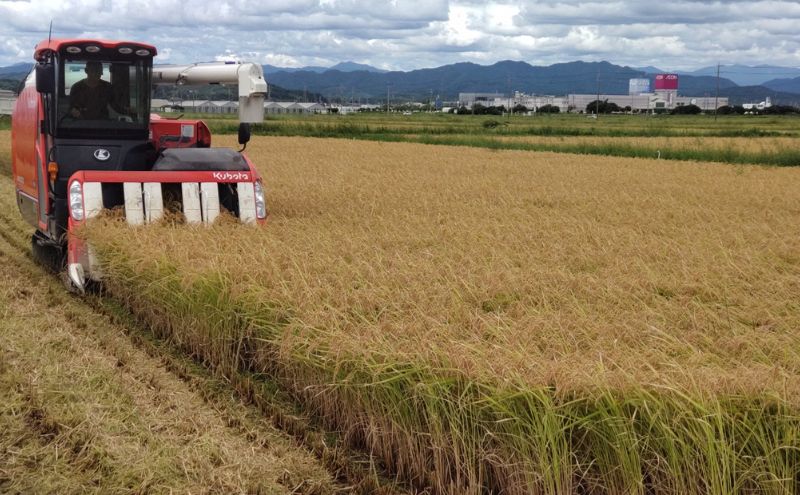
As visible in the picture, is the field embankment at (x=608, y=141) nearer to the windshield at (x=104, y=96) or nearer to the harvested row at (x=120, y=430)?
the windshield at (x=104, y=96)

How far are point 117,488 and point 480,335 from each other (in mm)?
2084

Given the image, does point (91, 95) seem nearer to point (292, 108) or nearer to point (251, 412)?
point (251, 412)

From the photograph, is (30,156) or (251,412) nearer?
(251,412)

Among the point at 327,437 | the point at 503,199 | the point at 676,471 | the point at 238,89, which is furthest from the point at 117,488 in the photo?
the point at 503,199

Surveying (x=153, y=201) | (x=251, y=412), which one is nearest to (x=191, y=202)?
(x=153, y=201)

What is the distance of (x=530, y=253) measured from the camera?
7496 mm

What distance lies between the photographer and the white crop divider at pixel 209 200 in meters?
8.33

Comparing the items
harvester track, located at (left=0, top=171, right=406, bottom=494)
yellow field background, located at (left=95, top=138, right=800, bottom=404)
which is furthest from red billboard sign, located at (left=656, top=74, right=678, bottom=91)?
harvester track, located at (left=0, top=171, right=406, bottom=494)

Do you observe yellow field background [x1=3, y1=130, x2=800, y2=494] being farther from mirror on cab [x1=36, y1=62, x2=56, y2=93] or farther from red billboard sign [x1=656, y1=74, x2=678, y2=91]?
red billboard sign [x1=656, y1=74, x2=678, y2=91]

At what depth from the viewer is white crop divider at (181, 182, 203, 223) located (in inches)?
325

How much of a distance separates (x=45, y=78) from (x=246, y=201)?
2.27 meters

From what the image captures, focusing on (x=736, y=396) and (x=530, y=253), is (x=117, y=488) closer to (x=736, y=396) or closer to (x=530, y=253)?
(x=736, y=396)

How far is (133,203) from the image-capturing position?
8.00 metres

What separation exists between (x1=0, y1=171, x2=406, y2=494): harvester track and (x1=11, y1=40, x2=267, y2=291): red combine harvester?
104 centimetres
